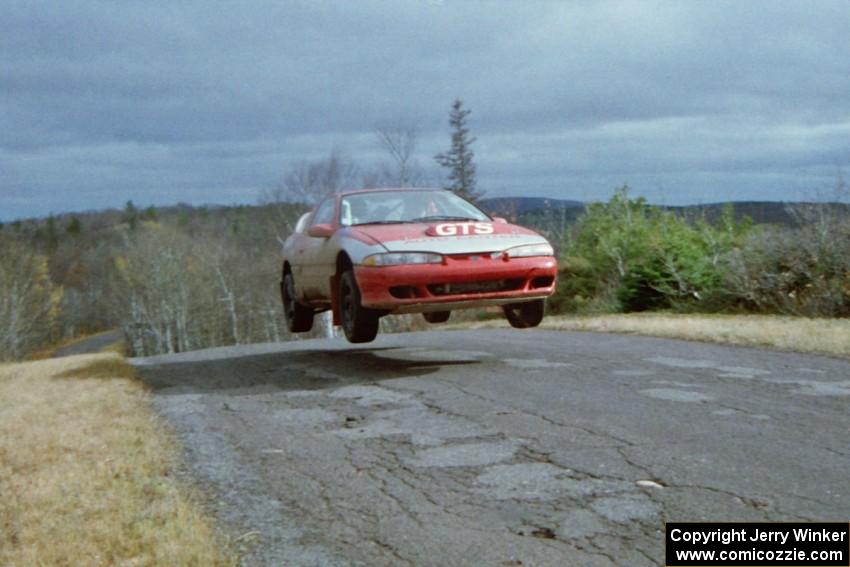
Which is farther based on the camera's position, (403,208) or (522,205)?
(522,205)

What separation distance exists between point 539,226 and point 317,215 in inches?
553

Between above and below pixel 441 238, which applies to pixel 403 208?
above

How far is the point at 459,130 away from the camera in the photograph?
57.9 meters

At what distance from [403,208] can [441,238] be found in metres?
1.17

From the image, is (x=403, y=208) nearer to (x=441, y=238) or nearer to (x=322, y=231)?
(x=322, y=231)

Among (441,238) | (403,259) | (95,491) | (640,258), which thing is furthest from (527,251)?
(640,258)

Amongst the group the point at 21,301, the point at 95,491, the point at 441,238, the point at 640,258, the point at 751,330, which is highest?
the point at 441,238

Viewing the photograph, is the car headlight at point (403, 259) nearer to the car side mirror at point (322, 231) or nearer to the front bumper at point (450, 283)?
the front bumper at point (450, 283)

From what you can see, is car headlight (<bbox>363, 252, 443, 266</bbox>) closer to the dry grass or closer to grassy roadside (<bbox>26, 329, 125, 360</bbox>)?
the dry grass

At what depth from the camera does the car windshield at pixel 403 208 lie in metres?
9.27

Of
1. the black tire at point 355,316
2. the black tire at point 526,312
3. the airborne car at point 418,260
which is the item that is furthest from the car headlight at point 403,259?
the black tire at point 526,312

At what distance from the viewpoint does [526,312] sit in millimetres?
9523

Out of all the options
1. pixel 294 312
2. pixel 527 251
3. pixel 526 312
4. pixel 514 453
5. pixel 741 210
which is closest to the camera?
pixel 514 453

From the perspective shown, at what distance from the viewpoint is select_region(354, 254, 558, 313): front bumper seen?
809 cm
